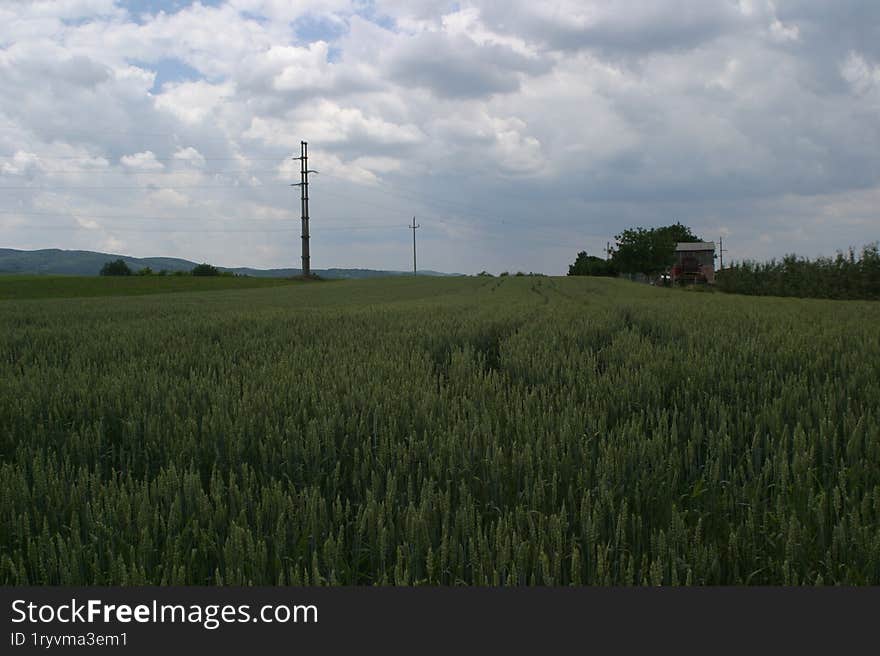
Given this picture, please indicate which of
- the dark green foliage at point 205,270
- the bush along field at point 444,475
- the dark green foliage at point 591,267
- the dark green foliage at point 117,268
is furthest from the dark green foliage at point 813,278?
the dark green foliage at point 117,268

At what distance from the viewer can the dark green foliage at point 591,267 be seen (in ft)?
362

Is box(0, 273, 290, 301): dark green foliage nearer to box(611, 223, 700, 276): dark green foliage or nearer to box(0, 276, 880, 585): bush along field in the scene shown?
box(0, 276, 880, 585): bush along field

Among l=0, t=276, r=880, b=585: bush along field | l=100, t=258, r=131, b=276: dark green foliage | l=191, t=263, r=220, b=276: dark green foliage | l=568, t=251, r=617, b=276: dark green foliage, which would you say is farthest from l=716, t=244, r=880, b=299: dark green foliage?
l=100, t=258, r=131, b=276: dark green foliage

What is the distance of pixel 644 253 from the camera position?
100m

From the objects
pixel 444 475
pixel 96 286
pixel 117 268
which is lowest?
pixel 444 475

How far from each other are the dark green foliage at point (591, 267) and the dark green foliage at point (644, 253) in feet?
14.0

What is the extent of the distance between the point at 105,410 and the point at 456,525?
110 inches

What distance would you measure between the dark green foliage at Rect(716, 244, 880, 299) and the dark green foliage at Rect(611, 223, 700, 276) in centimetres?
4329

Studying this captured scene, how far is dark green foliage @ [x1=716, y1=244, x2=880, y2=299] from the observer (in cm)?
3900

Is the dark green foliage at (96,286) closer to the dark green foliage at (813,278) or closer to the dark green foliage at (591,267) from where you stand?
the dark green foliage at (813,278)

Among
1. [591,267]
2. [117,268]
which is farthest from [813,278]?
[117,268]

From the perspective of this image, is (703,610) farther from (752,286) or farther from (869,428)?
(752,286)

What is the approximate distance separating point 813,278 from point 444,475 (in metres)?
49.8

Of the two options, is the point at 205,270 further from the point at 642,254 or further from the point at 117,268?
the point at 642,254
